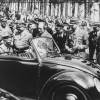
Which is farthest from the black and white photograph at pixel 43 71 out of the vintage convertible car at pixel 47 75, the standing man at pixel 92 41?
the standing man at pixel 92 41

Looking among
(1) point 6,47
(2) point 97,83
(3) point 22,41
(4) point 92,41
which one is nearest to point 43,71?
(3) point 22,41

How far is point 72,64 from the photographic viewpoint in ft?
23.1

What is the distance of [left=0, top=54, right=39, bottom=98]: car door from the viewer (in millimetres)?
7262

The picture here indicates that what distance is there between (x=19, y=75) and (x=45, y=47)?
2.53ft

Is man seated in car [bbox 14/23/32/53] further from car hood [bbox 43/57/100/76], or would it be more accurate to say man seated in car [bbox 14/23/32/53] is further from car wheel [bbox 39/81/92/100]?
car wheel [bbox 39/81/92/100]

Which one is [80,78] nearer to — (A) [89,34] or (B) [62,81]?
(B) [62,81]

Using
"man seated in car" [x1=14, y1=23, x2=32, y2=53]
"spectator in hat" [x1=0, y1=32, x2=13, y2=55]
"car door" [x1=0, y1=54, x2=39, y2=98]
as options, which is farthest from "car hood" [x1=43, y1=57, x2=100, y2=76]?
"spectator in hat" [x1=0, y1=32, x2=13, y2=55]

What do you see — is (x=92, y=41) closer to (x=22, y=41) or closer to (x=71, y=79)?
(x=22, y=41)

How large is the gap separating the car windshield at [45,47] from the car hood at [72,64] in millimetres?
193

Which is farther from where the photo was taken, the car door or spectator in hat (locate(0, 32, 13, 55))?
spectator in hat (locate(0, 32, 13, 55))

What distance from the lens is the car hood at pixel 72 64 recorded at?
6.98 meters

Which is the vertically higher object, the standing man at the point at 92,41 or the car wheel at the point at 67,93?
the standing man at the point at 92,41

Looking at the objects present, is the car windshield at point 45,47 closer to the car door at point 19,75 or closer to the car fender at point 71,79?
the car door at point 19,75

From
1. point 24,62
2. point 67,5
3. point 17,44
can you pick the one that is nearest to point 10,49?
point 17,44
